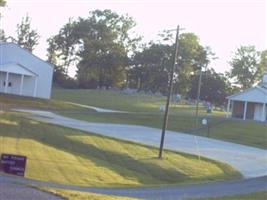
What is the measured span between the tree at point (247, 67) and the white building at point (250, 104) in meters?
38.1

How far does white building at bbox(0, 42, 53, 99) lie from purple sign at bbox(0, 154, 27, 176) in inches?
2149

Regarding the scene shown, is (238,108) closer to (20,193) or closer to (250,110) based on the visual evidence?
(250,110)

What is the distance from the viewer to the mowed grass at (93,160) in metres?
25.3

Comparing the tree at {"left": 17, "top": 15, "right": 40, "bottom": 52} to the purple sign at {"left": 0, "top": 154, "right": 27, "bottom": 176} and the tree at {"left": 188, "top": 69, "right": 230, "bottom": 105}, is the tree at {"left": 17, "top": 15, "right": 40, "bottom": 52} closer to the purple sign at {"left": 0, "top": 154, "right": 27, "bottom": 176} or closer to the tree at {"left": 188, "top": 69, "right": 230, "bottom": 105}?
the tree at {"left": 188, "top": 69, "right": 230, "bottom": 105}

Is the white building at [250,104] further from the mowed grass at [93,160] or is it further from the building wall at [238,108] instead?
the mowed grass at [93,160]

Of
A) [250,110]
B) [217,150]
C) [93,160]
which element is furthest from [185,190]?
[250,110]

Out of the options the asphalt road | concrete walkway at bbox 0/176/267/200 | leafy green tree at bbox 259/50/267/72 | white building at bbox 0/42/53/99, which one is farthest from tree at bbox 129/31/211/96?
the asphalt road

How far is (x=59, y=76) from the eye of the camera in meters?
125

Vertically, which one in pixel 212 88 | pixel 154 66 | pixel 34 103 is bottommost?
pixel 34 103

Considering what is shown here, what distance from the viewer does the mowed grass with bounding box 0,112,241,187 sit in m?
25.3

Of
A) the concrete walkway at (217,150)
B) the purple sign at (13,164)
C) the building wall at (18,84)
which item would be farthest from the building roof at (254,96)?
the purple sign at (13,164)

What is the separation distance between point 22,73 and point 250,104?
1188 inches

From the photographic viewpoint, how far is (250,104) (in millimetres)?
82062

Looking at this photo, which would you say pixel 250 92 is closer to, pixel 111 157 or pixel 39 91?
pixel 39 91
